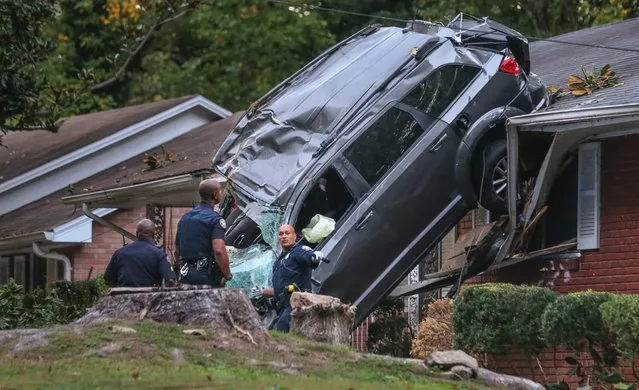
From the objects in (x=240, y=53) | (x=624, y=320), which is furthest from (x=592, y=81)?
→ (x=240, y=53)

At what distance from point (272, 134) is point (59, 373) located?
5.92 m

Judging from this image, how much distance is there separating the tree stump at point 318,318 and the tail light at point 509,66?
14.4 ft

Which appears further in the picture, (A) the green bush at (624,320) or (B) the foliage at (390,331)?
(B) the foliage at (390,331)

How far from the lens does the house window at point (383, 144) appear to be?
14.6 metres

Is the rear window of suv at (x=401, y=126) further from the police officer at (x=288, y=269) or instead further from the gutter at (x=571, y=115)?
the police officer at (x=288, y=269)

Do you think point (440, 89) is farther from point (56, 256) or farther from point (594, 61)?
point (56, 256)

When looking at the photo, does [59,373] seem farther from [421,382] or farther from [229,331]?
[421,382]

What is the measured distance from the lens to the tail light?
15.4 meters

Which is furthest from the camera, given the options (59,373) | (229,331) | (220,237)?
(220,237)

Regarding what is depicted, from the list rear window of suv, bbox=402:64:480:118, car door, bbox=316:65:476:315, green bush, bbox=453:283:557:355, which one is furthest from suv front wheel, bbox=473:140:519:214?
green bush, bbox=453:283:557:355

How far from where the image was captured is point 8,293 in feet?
57.5

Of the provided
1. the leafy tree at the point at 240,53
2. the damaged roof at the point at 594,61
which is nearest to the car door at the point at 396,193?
the damaged roof at the point at 594,61

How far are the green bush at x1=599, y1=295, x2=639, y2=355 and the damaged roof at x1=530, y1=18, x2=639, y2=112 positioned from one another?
2574 mm

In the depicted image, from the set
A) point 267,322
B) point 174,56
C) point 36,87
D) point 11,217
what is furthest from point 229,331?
point 174,56
